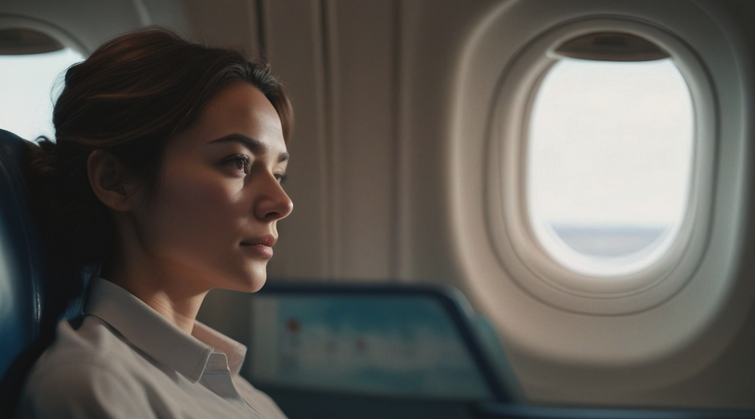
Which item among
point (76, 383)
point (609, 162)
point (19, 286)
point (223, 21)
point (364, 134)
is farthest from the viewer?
point (609, 162)

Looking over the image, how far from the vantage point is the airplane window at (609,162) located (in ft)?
7.96

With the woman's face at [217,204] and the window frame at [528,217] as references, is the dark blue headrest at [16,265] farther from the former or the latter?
the window frame at [528,217]

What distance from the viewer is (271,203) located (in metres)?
1.04

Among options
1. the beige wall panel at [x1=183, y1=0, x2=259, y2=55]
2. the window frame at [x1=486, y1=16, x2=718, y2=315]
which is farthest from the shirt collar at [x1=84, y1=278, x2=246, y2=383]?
the window frame at [x1=486, y1=16, x2=718, y2=315]

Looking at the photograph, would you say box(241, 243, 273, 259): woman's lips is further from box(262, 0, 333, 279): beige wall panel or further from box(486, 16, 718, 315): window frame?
box(486, 16, 718, 315): window frame

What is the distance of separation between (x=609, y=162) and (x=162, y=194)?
6.67 feet

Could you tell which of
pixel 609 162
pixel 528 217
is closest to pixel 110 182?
pixel 528 217

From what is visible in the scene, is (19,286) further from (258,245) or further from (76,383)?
(258,245)

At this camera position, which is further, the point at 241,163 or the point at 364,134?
the point at 364,134

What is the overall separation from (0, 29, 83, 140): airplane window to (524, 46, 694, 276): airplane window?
188 centimetres

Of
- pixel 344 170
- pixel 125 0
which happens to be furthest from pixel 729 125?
pixel 125 0

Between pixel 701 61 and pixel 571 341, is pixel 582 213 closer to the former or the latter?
pixel 571 341

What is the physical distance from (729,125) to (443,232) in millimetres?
1156

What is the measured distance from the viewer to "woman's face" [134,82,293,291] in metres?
1.00
